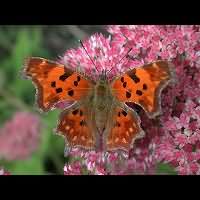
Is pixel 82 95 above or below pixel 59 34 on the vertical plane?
below

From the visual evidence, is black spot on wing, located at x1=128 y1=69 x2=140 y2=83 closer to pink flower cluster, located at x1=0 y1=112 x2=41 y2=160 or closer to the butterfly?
the butterfly

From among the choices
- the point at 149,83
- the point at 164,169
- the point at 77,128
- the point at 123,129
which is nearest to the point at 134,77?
the point at 149,83

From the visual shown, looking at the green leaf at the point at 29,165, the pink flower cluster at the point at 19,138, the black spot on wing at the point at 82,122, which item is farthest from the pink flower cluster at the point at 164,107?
the green leaf at the point at 29,165

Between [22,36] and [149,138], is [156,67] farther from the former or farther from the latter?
[22,36]

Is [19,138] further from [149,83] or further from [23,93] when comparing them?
[149,83]

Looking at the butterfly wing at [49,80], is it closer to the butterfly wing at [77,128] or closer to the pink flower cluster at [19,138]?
the butterfly wing at [77,128]

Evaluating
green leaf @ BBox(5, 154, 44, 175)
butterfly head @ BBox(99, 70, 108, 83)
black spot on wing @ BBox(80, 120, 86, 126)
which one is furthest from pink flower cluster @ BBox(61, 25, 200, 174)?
green leaf @ BBox(5, 154, 44, 175)

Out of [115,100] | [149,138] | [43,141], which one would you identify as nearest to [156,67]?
[115,100]
